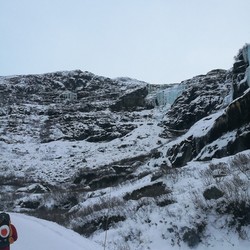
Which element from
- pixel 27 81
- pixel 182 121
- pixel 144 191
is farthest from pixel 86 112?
pixel 144 191

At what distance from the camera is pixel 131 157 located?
44.3 metres

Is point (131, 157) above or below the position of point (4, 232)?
below

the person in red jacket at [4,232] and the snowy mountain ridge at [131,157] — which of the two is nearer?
the person in red jacket at [4,232]

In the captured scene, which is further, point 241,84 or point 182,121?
point 182,121

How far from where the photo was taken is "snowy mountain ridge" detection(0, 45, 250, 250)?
776cm

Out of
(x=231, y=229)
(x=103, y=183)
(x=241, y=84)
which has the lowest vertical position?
(x=103, y=183)

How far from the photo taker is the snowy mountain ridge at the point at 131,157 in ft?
25.5

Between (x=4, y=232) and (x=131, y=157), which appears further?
(x=131, y=157)

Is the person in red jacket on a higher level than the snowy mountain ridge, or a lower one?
higher

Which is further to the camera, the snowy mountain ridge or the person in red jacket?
the snowy mountain ridge

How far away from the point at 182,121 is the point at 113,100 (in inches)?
1056

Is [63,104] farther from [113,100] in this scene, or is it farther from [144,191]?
[144,191]

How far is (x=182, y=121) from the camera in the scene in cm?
5703

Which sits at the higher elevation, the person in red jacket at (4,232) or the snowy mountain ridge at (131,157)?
the person in red jacket at (4,232)
